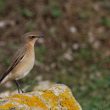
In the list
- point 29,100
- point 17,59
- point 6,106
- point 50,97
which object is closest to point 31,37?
point 17,59

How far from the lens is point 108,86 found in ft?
52.6

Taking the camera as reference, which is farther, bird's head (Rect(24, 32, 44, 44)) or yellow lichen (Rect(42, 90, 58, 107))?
bird's head (Rect(24, 32, 44, 44))

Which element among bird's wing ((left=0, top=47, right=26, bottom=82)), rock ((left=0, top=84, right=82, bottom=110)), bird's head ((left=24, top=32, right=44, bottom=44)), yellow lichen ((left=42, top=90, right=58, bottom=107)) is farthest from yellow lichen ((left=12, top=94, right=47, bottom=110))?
bird's head ((left=24, top=32, right=44, bottom=44))

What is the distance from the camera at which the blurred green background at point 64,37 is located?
1753 centimetres

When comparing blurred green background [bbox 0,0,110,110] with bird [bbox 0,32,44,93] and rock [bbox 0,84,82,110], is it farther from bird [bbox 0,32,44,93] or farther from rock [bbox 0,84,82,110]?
rock [bbox 0,84,82,110]

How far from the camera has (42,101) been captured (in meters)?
9.90

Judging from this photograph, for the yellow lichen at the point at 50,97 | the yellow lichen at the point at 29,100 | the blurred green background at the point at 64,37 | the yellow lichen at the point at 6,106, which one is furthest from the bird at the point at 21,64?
the blurred green background at the point at 64,37

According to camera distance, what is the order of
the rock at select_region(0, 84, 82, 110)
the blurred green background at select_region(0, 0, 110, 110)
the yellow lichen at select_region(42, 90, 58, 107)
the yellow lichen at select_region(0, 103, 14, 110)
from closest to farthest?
1. the yellow lichen at select_region(0, 103, 14, 110)
2. the rock at select_region(0, 84, 82, 110)
3. the yellow lichen at select_region(42, 90, 58, 107)
4. the blurred green background at select_region(0, 0, 110, 110)

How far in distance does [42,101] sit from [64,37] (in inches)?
364

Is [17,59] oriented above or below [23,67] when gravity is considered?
above

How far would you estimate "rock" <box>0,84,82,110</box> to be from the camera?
30.7 feet

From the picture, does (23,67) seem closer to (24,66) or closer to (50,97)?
(24,66)

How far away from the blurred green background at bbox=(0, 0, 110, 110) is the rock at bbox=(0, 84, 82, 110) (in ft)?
19.8

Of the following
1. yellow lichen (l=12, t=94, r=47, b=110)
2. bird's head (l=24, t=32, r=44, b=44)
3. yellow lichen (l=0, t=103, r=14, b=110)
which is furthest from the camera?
bird's head (l=24, t=32, r=44, b=44)
